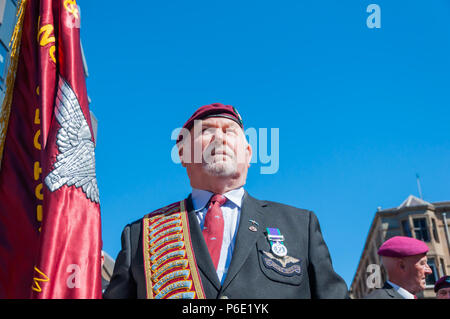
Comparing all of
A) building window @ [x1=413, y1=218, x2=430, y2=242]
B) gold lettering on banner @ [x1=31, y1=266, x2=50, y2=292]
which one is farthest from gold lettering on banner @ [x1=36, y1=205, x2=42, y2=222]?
building window @ [x1=413, y1=218, x2=430, y2=242]

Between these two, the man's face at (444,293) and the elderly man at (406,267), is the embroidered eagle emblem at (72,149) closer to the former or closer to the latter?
the elderly man at (406,267)

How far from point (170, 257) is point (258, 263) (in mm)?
680

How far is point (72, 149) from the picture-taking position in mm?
3850

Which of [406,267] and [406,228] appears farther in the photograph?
[406,228]

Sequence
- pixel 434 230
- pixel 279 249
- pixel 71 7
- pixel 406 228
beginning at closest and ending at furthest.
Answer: pixel 279 249
pixel 71 7
pixel 434 230
pixel 406 228

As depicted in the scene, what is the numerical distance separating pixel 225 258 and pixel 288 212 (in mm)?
742

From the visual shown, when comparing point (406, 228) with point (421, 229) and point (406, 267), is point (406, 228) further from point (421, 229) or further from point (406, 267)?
point (406, 267)

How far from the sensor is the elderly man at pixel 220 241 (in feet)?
11.3

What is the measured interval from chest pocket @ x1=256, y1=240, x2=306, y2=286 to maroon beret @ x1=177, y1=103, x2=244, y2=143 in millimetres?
1210

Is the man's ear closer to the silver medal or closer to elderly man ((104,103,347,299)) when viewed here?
elderly man ((104,103,347,299))

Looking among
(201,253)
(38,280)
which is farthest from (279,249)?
(38,280)

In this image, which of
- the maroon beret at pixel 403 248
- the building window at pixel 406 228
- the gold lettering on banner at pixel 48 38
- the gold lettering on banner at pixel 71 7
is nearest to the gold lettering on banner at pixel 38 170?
the gold lettering on banner at pixel 48 38
